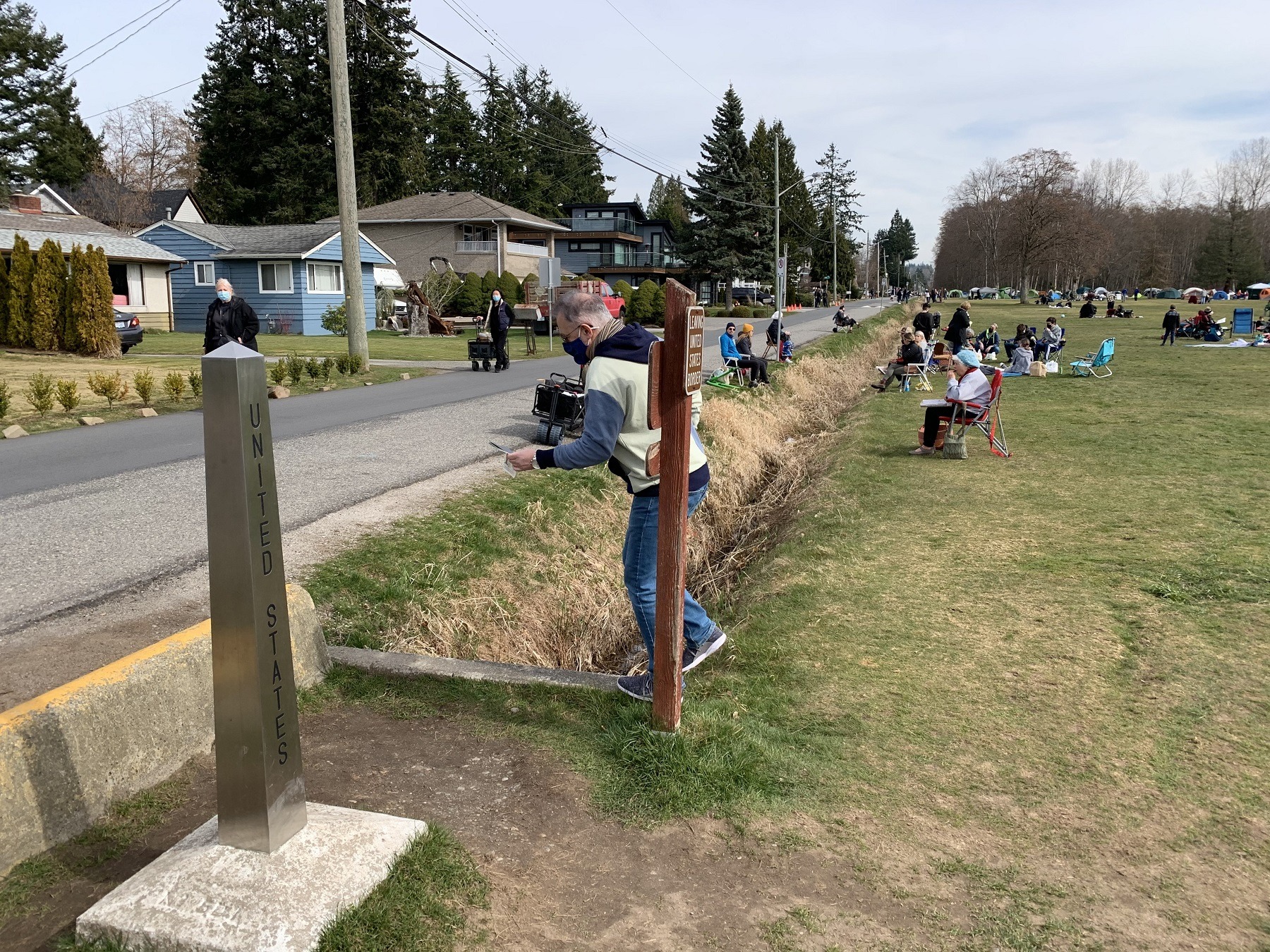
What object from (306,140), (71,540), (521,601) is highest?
(306,140)

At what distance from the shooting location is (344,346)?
2767 cm

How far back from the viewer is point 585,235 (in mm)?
67625

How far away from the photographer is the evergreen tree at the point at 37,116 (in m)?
42.4

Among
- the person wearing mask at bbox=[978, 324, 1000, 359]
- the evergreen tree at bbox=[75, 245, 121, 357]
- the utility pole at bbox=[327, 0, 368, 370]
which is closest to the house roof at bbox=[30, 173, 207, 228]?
the evergreen tree at bbox=[75, 245, 121, 357]

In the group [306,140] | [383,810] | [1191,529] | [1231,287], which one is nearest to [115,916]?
[383,810]

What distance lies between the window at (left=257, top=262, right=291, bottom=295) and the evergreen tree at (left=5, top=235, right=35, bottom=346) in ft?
47.9

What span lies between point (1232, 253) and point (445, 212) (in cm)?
8876

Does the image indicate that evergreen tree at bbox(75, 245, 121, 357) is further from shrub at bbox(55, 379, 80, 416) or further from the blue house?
the blue house

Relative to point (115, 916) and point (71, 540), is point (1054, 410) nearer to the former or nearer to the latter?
point (71, 540)

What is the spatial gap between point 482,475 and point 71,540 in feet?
12.1

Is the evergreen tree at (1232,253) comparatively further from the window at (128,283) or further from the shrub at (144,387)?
the shrub at (144,387)

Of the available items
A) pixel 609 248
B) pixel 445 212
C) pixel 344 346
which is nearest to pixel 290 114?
pixel 445 212

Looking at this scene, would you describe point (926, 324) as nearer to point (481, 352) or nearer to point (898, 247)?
point (481, 352)

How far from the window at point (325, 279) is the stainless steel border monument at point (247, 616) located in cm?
3540
